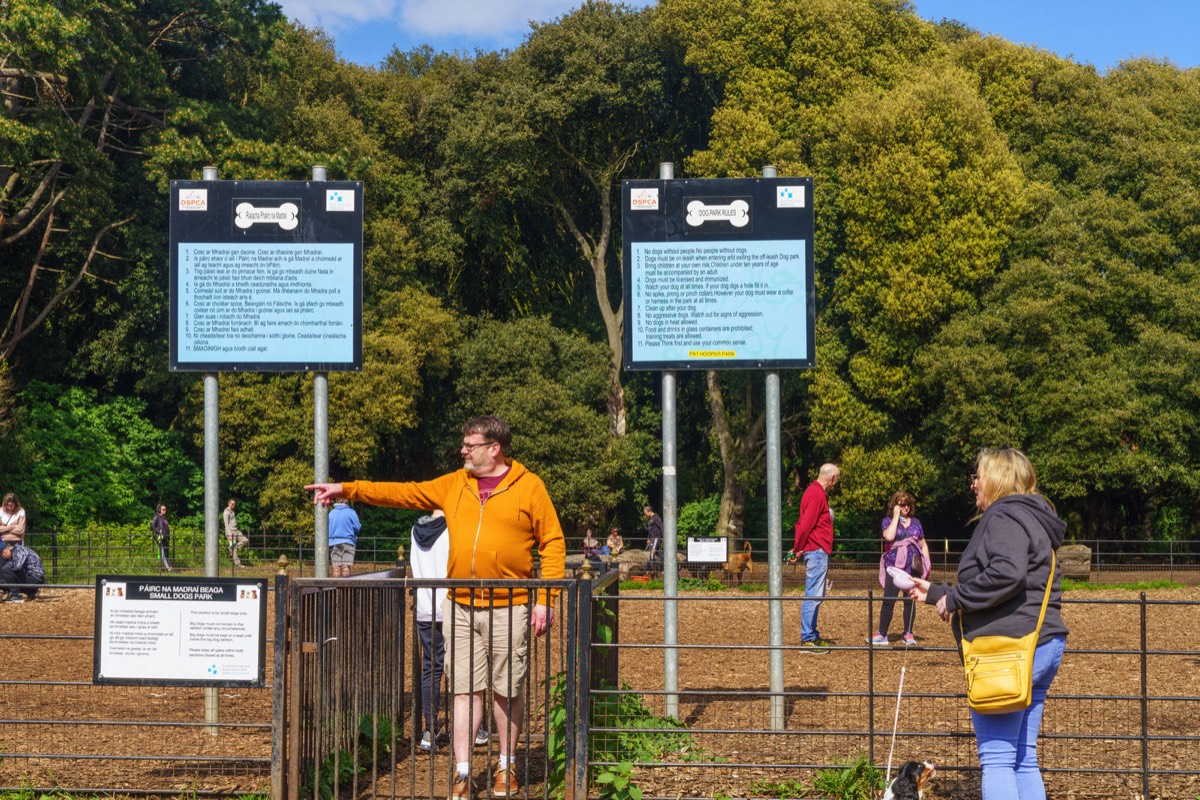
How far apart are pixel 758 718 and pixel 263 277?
5.13m

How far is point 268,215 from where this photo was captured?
10430 mm

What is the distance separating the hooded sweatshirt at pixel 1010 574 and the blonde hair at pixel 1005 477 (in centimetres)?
6

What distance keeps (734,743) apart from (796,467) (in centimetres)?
3499

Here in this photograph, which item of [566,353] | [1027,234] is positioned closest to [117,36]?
[566,353]

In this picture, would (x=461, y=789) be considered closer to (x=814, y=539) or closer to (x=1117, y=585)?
(x=814, y=539)

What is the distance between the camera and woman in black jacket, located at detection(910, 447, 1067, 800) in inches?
251

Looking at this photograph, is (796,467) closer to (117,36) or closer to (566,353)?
(566,353)

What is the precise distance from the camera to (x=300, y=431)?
3769cm

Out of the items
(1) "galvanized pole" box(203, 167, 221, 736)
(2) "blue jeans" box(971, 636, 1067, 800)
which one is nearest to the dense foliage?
(1) "galvanized pole" box(203, 167, 221, 736)

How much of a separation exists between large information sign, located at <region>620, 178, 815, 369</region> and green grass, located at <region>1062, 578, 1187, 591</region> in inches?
735

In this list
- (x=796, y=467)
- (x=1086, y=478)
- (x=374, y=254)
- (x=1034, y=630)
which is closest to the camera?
(x=1034, y=630)

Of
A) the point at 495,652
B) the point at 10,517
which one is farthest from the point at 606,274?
the point at 495,652

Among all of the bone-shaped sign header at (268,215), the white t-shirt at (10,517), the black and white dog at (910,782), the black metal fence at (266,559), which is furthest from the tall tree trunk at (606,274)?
the black and white dog at (910,782)

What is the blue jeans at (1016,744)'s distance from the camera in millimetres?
6430
